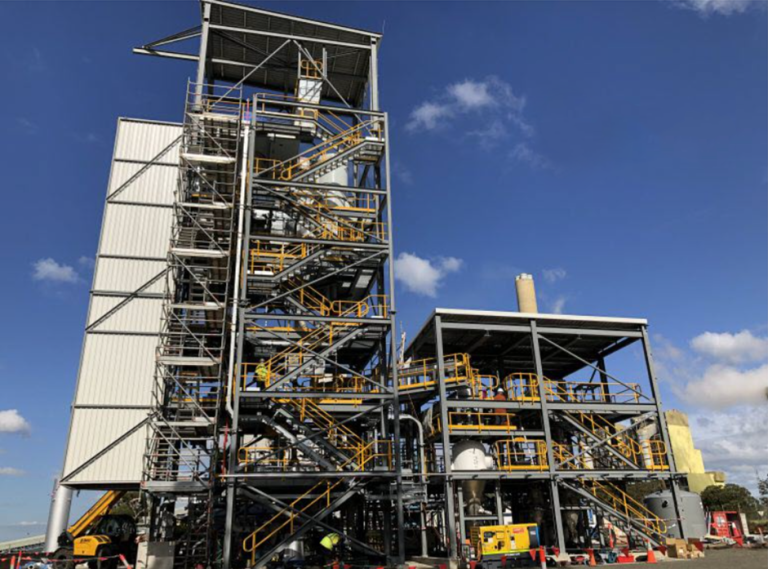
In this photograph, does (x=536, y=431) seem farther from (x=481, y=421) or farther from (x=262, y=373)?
(x=262, y=373)

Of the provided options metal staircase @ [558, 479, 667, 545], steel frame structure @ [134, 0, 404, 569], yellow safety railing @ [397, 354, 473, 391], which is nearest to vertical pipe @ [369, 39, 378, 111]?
steel frame structure @ [134, 0, 404, 569]

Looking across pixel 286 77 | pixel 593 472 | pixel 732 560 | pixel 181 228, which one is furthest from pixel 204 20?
pixel 732 560

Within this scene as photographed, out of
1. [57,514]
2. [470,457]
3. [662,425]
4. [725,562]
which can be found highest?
[662,425]

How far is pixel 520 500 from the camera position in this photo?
25609mm

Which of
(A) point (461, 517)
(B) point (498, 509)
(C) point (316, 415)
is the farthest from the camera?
(B) point (498, 509)

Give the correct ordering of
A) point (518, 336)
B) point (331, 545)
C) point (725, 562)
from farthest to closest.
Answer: point (518, 336) < point (331, 545) < point (725, 562)

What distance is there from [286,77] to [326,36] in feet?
10.9

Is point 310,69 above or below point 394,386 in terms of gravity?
above

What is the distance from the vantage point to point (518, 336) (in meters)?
25.8

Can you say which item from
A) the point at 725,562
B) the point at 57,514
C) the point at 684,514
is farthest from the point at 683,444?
the point at 57,514

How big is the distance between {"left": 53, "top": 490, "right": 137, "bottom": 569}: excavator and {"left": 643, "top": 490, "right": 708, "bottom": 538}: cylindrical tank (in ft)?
67.7

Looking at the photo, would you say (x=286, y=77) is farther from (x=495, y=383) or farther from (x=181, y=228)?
(x=495, y=383)

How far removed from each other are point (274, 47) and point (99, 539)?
22276 millimetres

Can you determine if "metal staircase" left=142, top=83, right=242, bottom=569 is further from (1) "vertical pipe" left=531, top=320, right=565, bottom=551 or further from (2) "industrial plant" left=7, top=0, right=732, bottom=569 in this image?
(1) "vertical pipe" left=531, top=320, right=565, bottom=551
